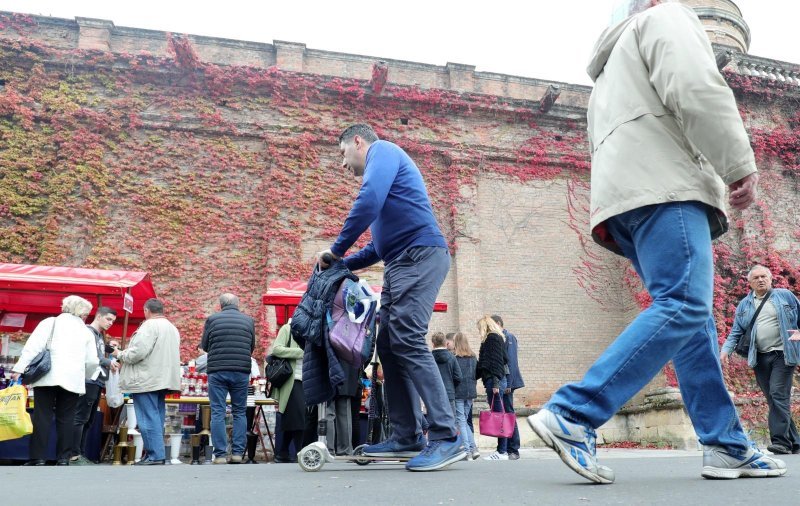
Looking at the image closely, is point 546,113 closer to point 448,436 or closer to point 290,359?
point 290,359

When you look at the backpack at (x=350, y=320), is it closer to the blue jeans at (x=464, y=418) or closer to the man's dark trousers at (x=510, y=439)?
the blue jeans at (x=464, y=418)

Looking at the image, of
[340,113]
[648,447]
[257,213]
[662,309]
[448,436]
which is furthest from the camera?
[340,113]

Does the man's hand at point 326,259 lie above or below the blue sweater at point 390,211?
below

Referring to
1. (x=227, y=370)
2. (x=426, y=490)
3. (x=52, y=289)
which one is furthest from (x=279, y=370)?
(x=426, y=490)

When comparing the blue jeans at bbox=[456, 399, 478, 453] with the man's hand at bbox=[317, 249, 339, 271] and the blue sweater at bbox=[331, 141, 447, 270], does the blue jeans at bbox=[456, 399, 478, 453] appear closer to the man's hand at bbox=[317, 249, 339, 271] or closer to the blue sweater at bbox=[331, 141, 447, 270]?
the man's hand at bbox=[317, 249, 339, 271]

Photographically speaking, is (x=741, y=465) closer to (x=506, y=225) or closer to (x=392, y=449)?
(x=392, y=449)

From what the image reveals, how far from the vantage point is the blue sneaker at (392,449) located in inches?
175

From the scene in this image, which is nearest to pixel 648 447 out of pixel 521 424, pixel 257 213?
pixel 521 424

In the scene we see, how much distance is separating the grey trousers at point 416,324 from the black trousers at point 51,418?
4790 millimetres

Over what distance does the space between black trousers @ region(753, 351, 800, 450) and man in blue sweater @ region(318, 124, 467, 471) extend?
4.41m

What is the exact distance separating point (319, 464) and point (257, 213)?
10882 millimetres

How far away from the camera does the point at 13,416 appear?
23.8ft

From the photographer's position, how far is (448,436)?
4059mm

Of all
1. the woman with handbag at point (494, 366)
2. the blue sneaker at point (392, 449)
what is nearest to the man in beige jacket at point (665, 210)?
the blue sneaker at point (392, 449)
